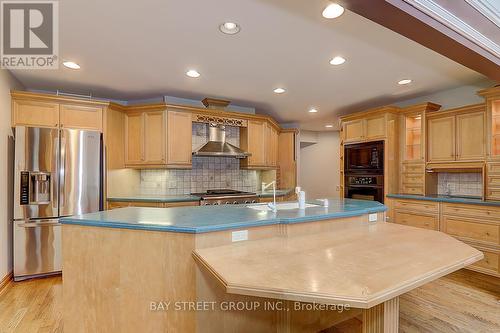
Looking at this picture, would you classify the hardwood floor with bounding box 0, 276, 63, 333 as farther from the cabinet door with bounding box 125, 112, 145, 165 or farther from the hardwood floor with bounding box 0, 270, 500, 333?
the cabinet door with bounding box 125, 112, 145, 165

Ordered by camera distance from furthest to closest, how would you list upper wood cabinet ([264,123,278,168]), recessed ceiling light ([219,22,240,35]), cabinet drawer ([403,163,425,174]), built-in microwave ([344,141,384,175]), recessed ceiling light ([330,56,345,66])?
upper wood cabinet ([264,123,278,168]) → built-in microwave ([344,141,384,175]) → cabinet drawer ([403,163,425,174]) → recessed ceiling light ([330,56,345,66]) → recessed ceiling light ([219,22,240,35])

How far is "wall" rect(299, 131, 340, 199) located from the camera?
24.6 ft

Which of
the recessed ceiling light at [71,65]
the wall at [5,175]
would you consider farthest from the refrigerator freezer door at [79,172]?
the recessed ceiling light at [71,65]

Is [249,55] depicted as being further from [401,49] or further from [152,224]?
[152,224]

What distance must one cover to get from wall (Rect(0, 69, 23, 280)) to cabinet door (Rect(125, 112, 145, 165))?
1.38m

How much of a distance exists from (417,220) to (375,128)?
1.58 meters

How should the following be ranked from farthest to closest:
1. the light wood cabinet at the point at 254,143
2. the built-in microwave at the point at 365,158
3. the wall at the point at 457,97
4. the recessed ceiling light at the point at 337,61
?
1. the light wood cabinet at the point at 254,143
2. the built-in microwave at the point at 365,158
3. the wall at the point at 457,97
4. the recessed ceiling light at the point at 337,61

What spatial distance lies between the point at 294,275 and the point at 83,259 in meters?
1.54

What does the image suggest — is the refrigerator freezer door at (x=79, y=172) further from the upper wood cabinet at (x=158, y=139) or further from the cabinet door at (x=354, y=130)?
the cabinet door at (x=354, y=130)

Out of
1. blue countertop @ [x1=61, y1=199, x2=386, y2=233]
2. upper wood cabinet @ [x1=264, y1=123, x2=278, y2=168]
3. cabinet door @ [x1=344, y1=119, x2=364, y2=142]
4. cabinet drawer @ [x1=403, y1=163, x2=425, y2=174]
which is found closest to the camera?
blue countertop @ [x1=61, y1=199, x2=386, y2=233]

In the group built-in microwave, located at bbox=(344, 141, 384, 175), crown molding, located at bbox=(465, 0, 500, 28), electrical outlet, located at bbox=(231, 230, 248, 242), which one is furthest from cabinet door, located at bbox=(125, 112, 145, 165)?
crown molding, located at bbox=(465, 0, 500, 28)

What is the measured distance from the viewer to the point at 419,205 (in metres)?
3.74

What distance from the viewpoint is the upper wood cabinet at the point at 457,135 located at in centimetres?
336

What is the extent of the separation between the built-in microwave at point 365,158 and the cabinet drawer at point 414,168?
1.29 feet
